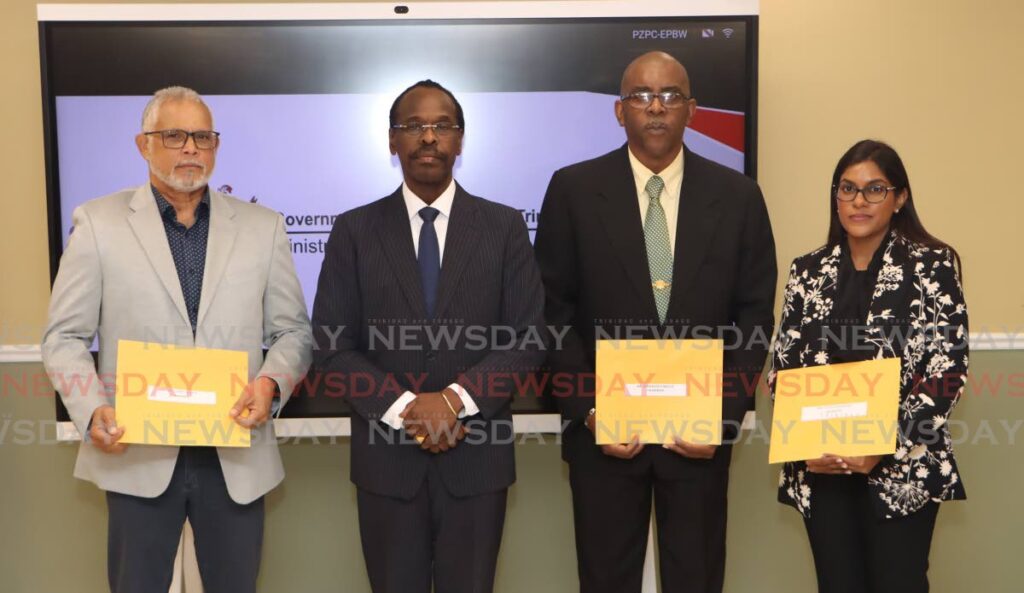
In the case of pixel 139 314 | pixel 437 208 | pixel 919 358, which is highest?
pixel 437 208

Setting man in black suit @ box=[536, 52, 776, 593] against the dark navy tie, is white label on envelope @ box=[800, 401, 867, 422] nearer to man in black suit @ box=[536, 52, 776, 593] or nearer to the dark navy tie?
man in black suit @ box=[536, 52, 776, 593]

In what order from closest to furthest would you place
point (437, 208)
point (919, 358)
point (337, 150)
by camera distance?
point (919, 358), point (437, 208), point (337, 150)

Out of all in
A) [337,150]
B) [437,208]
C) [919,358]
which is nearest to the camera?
[919,358]

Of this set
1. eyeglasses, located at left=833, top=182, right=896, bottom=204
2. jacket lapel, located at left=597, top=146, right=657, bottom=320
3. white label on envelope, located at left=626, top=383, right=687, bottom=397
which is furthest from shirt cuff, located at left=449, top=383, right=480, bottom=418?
eyeglasses, located at left=833, top=182, right=896, bottom=204

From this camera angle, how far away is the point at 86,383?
2.35m

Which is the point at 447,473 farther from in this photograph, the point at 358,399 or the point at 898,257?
the point at 898,257

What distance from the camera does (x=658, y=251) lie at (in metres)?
2.60

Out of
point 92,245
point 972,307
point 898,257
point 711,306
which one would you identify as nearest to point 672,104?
point 711,306

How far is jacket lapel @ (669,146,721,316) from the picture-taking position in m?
2.55

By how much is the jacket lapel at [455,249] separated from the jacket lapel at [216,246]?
61 centimetres

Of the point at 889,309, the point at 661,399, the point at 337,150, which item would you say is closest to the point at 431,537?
the point at 661,399

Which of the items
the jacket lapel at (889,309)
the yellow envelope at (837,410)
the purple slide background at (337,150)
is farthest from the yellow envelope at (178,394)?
the jacket lapel at (889,309)

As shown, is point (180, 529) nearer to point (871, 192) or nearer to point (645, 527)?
point (645, 527)

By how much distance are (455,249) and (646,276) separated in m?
0.57
